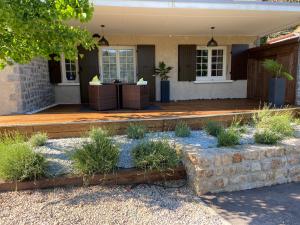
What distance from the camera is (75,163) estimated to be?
2.87m

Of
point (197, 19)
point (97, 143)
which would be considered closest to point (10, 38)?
point (97, 143)

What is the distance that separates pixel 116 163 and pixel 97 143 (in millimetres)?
348

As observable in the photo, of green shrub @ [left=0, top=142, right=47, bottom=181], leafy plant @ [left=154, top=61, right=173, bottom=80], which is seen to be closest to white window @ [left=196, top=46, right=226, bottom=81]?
leafy plant @ [left=154, top=61, right=173, bottom=80]

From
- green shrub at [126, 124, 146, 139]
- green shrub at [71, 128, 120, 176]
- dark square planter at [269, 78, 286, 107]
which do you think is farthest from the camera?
dark square planter at [269, 78, 286, 107]

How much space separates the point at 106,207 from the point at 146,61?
5.80 metres

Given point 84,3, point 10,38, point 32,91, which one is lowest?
point 32,91

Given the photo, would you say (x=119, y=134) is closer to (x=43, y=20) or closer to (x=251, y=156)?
(x=251, y=156)

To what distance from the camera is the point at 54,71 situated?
7402mm

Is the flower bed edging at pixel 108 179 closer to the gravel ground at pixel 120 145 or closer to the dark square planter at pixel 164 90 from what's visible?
the gravel ground at pixel 120 145

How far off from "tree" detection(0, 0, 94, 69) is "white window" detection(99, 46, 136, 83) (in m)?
5.01

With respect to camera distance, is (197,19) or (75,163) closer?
(75,163)

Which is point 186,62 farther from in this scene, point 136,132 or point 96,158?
point 96,158

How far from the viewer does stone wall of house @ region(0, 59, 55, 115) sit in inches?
200

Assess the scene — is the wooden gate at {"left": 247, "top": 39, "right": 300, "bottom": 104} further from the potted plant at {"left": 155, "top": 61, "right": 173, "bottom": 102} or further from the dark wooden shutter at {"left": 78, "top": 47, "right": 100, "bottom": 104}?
the dark wooden shutter at {"left": 78, "top": 47, "right": 100, "bottom": 104}
